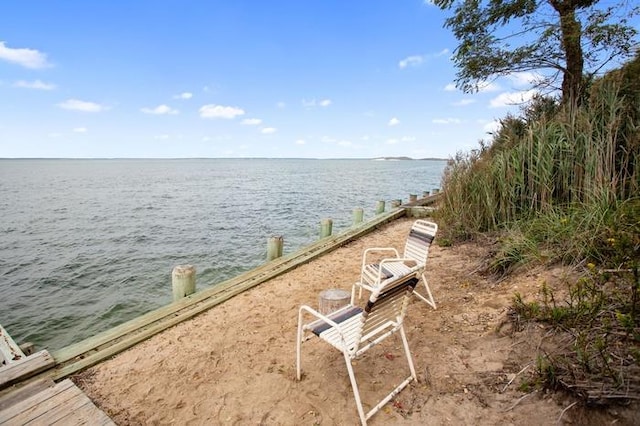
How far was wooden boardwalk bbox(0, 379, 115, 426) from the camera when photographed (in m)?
2.26

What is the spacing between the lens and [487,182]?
571 centimetres

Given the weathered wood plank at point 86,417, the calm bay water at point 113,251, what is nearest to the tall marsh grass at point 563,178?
the weathered wood plank at point 86,417

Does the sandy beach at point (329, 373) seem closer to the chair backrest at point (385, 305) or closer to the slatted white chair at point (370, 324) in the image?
the slatted white chair at point (370, 324)

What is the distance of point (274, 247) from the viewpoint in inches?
241

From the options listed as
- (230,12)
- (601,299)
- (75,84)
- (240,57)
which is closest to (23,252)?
(230,12)

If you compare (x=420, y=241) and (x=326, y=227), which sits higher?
(x=420, y=241)

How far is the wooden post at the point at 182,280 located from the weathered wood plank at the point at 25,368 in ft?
5.12

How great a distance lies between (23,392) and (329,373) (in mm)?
2463

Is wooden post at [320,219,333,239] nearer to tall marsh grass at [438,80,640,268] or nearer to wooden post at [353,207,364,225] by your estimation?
wooden post at [353,207,364,225]

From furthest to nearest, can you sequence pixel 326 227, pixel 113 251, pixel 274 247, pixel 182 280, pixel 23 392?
pixel 113 251, pixel 326 227, pixel 274 247, pixel 182 280, pixel 23 392

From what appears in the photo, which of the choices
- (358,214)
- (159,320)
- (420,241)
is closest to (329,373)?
(420,241)

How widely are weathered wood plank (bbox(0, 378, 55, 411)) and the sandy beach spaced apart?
22 centimetres

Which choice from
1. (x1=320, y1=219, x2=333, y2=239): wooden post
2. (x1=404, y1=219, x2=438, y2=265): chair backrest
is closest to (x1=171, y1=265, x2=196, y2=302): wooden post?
(x1=404, y1=219, x2=438, y2=265): chair backrest

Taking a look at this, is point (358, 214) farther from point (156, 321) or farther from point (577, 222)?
point (156, 321)
